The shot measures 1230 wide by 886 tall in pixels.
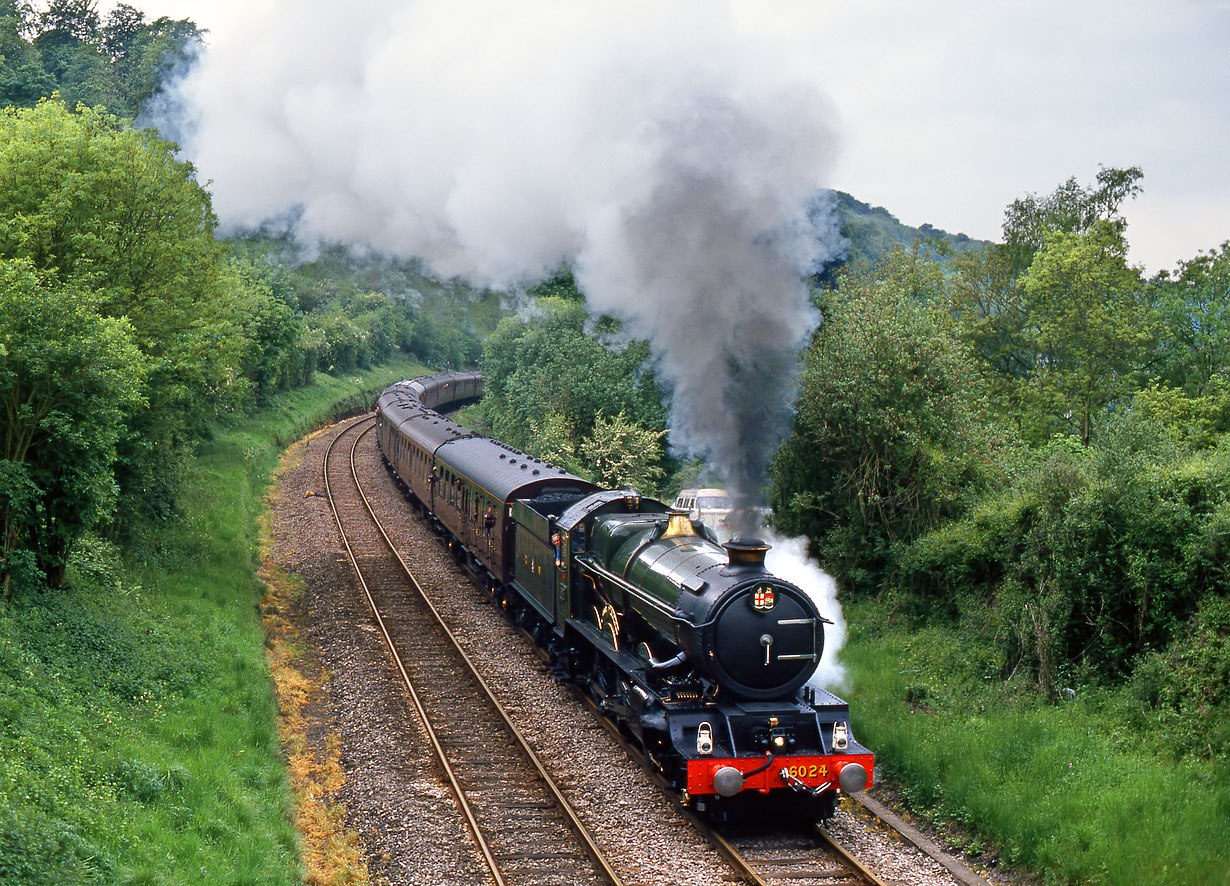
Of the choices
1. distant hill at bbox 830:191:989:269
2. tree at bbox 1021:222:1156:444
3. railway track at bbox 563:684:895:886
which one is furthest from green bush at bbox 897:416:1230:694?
distant hill at bbox 830:191:989:269

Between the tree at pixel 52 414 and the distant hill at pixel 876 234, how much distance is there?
2432 centimetres

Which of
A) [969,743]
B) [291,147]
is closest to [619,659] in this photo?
[969,743]

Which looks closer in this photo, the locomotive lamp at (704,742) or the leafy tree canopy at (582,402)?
the locomotive lamp at (704,742)

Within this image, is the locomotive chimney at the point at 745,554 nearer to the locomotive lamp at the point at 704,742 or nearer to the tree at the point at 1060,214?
the locomotive lamp at the point at 704,742

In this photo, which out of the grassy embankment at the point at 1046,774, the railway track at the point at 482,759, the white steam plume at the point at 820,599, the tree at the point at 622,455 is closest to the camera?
the grassy embankment at the point at 1046,774

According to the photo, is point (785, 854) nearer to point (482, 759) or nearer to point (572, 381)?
point (482, 759)

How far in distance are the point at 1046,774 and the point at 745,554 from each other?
4118mm

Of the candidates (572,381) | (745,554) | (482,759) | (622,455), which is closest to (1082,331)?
(622,455)

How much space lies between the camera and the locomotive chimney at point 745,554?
11.6 metres

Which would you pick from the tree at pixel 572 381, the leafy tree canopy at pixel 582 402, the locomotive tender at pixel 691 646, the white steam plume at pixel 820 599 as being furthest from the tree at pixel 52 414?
the tree at pixel 572 381

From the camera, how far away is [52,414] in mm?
13914

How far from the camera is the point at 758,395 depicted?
15.9m

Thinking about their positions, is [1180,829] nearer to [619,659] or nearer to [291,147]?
[619,659]

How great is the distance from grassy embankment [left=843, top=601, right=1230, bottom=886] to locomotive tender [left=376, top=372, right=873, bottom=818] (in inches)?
57.4
